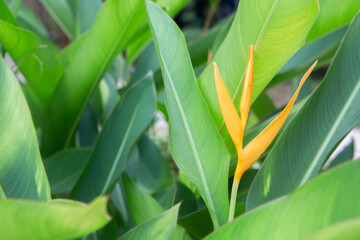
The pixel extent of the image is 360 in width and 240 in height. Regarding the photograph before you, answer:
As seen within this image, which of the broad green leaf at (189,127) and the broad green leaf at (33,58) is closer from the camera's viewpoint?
the broad green leaf at (189,127)

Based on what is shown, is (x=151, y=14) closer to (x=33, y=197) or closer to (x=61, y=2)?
(x=33, y=197)

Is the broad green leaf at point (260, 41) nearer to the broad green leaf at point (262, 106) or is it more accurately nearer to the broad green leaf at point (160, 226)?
the broad green leaf at point (160, 226)

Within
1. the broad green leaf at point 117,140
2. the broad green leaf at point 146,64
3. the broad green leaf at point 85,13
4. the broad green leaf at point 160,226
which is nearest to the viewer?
the broad green leaf at point 160,226

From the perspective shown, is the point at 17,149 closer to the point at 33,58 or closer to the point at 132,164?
the point at 33,58

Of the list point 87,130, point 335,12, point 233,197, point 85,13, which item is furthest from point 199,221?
point 85,13

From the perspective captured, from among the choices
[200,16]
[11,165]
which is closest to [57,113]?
[11,165]

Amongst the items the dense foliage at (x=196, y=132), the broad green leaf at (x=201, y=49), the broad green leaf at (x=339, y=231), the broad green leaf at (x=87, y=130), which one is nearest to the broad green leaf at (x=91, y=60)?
the dense foliage at (x=196, y=132)
